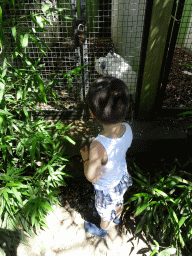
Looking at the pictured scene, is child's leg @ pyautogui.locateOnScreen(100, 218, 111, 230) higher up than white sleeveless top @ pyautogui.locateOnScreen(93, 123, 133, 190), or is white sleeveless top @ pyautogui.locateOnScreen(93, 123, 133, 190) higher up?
white sleeveless top @ pyautogui.locateOnScreen(93, 123, 133, 190)

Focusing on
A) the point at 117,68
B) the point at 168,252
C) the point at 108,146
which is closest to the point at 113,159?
the point at 108,146

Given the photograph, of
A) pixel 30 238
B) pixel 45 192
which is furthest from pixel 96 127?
pixel 30 238

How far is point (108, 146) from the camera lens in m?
1.24

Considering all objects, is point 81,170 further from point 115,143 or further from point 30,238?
point 115,143

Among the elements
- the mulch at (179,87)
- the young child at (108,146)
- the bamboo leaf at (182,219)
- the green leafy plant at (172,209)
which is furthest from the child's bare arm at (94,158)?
the mulch at (179,87)

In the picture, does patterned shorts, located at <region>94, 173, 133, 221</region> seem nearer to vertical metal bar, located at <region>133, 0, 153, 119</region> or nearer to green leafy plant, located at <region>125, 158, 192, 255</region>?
green leafy plant, located at <region>125, 158, 192, 255</region>

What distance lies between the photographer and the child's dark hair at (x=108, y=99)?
1.08 meters

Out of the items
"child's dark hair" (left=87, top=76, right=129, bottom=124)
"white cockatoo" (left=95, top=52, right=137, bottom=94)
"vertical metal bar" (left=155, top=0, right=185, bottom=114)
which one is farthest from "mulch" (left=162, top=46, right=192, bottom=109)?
"child's dark hair" (left=87, top=76, right=129, bottom=124)

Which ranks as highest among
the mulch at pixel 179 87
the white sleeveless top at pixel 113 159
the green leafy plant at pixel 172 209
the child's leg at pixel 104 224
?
the white sleeveless top at pixel 113 159

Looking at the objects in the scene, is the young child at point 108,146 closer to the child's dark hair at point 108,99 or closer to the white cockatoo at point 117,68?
the child's dark hair at point 108,99

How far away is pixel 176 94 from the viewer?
2.96 m

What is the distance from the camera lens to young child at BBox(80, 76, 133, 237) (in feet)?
3.58

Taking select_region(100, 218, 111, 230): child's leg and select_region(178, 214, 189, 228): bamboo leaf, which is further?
select_region(100, 218, 111, 230): child's leg

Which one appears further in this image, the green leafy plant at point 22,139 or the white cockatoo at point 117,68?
the white cockatoo at point 117,68
